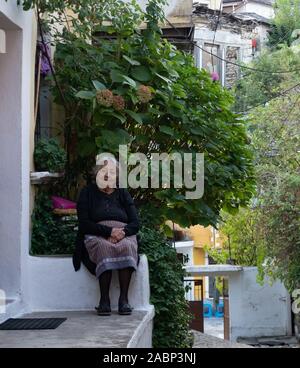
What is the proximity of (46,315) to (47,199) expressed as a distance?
136 cm

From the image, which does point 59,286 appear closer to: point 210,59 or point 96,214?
point 96,214

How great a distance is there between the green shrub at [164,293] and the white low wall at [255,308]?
12551 mm

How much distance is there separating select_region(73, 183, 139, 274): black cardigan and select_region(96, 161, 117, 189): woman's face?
0.31 feet

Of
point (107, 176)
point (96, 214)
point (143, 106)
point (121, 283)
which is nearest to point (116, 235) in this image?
point (96, 214)

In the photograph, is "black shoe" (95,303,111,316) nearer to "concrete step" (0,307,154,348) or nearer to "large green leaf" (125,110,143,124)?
"concrete step" (0,307,154,348)

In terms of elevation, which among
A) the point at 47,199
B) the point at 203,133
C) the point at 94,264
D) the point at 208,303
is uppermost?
the point at 203,133

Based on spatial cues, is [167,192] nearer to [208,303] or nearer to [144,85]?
[144,85]

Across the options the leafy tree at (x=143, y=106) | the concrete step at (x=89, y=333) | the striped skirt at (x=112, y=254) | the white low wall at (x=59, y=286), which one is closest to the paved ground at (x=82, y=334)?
the concrete step at (x=89, y=333)

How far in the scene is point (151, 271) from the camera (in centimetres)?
705
